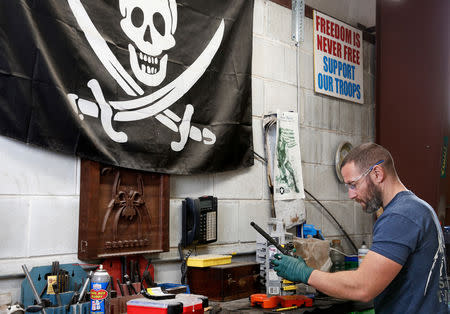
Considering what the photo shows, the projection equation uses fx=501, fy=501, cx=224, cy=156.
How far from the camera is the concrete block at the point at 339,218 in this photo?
13.3 feet

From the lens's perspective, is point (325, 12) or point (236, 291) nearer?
point (236, 291)

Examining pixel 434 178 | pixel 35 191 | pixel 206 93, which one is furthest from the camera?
pixel 434 178

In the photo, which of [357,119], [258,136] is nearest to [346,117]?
[357,119]

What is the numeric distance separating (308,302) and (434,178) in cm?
197

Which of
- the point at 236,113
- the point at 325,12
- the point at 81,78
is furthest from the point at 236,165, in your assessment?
the point at 325,12

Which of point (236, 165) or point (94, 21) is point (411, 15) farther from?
point (94, 21)

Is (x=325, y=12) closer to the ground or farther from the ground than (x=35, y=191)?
farther from the ground

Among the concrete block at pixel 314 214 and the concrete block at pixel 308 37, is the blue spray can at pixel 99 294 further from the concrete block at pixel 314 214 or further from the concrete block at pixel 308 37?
the concrete block at pixel 308 37

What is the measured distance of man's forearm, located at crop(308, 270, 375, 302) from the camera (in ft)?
6.33

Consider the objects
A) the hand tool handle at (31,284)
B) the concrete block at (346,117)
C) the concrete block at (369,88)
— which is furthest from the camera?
the concrete block at (369,88)

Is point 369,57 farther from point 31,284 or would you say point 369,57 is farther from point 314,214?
point 31,284

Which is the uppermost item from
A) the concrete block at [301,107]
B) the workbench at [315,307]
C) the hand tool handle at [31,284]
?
the concrete block at [301,107]

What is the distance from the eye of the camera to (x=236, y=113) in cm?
322

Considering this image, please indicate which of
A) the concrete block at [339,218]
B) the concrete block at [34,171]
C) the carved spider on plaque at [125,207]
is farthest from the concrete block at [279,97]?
A: the concrete block at [34,171]
